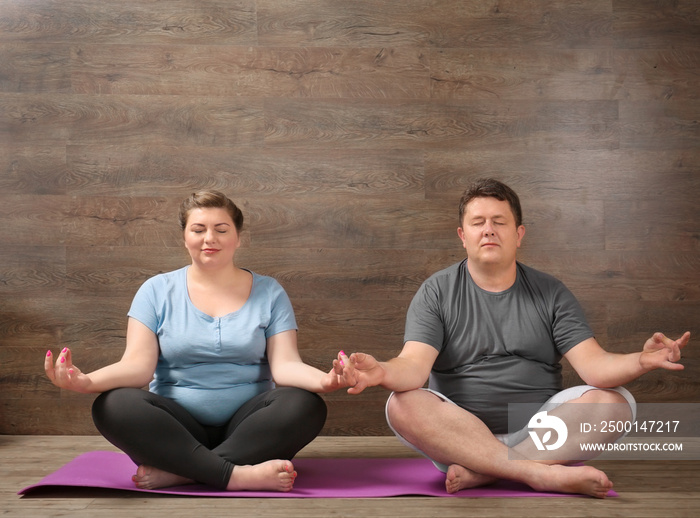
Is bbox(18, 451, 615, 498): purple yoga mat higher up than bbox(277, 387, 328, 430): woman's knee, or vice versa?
bbox(277, 387, 328, 430): woman's knee

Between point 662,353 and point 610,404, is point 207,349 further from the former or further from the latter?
point 662,353

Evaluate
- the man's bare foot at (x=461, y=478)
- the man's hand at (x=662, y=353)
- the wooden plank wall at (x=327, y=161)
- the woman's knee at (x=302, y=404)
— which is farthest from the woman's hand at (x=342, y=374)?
the wooden plank wall at (x=327, y=161)

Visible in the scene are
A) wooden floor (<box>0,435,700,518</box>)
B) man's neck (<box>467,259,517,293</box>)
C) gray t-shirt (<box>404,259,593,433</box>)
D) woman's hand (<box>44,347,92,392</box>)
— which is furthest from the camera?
man's neck (<box>467,259,517,293</box>)

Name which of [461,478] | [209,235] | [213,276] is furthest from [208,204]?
[461,478]

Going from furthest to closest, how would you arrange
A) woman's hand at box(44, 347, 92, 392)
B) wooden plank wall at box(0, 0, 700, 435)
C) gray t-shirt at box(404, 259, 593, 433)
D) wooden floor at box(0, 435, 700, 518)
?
1. wooden plank wall at box(0, 0, 700, 435)
2. gray t-shirt at box(404, 259, 593, 433)
3. woman's hand at box(44, 347, 92, 392)
4. wooden floor at box(0, 435, 700, 518)

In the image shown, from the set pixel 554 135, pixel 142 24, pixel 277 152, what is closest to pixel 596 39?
pixel 554 135

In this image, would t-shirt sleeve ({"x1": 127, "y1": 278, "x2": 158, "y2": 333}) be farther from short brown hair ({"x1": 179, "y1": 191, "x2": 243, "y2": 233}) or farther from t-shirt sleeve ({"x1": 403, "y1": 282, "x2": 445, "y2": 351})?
t-shirt sleeve ({"x1": 403, "y1": 282, "x2": 445, "y2": 351})

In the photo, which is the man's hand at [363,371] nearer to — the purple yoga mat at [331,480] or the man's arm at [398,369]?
the man's arm at [398,369]

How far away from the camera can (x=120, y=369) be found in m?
2.15

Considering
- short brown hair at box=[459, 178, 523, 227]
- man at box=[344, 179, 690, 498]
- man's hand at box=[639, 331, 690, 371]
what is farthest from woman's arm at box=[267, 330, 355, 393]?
man's hand at box=[639, 331, 690, 371]

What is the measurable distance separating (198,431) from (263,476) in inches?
12.2

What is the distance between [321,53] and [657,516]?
7.00 ft

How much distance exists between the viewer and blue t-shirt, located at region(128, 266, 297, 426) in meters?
2.25

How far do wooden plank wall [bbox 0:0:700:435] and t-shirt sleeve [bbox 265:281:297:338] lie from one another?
599 millimetres
